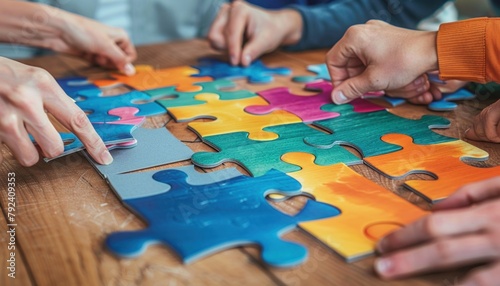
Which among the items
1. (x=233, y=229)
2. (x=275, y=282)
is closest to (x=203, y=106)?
(x=233, y=229)

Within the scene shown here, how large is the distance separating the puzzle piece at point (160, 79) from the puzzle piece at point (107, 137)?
0.32 meters

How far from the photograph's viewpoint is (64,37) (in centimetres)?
167

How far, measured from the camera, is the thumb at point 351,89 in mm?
1354

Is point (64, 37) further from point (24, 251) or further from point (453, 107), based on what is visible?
point (453, 107)

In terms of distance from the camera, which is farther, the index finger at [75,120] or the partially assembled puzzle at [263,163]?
the index finger at [75,120]

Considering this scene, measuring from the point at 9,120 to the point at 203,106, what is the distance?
514 millimetres

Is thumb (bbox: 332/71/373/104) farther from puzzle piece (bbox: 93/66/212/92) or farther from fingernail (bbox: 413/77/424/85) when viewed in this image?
puzzle piece (bbox: 93/66/212/92)

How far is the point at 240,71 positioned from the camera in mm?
1702

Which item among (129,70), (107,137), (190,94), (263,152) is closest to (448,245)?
(263,152)

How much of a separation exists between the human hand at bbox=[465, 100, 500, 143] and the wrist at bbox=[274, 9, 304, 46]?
0.89m

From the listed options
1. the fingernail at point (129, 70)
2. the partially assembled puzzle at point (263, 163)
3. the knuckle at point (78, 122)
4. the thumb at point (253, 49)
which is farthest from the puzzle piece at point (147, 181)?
the thumb at point (253, 49)

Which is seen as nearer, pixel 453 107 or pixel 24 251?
pixel 24 251

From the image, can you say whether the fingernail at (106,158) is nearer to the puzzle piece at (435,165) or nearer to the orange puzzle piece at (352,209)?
the orange puzzle piece at (352,209)

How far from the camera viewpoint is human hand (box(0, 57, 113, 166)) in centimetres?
92
